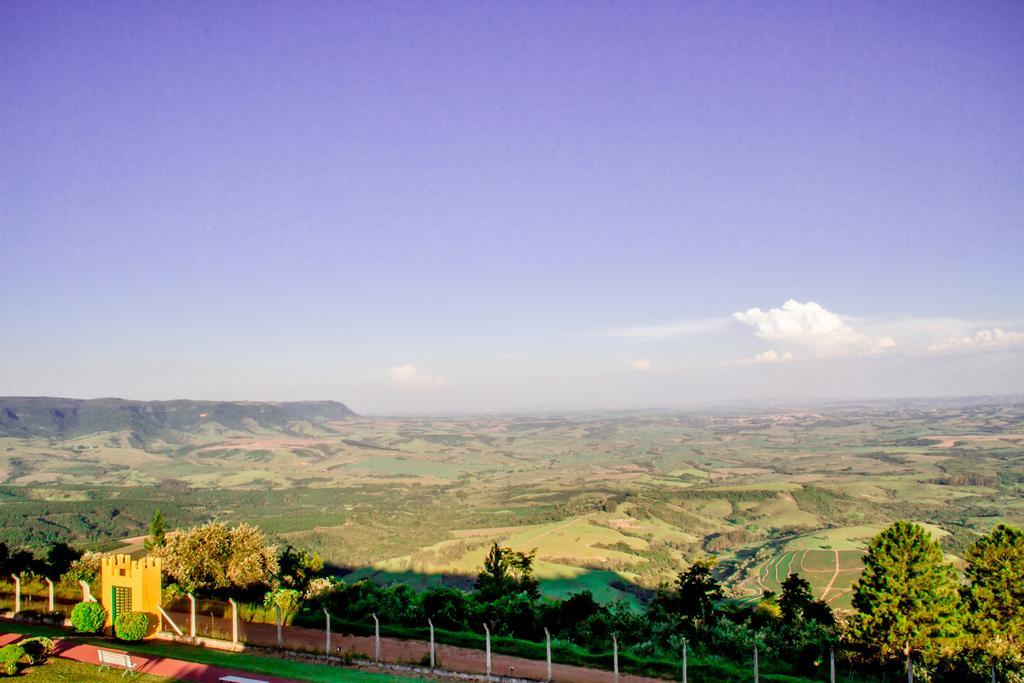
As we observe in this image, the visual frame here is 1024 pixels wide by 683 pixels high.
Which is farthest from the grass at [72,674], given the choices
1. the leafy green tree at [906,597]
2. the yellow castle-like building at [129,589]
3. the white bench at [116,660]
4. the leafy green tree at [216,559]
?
the leafy green tree at [906,597]

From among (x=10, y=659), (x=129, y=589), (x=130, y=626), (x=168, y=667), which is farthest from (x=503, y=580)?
(x=10, y=659)

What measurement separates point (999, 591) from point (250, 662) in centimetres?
2637

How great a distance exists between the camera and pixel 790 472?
14825cm

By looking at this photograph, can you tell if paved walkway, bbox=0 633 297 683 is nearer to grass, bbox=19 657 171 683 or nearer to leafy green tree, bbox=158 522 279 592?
grass, bbox=19 657 171 683

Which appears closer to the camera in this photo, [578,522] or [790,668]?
[790,668]

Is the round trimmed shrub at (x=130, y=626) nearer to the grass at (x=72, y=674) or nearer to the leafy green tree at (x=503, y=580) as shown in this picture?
the grass at (x=72, y=674)

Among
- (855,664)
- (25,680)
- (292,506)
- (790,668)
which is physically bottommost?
(292,506)

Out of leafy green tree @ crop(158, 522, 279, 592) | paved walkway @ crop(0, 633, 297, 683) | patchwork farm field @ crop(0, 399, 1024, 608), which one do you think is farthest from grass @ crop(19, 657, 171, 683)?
patchwork farm field @ crop(0, 399, 1024, 608)

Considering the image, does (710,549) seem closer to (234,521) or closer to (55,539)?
(234,521)

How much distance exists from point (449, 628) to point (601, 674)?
758cm

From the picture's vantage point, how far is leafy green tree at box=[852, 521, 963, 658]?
24.3m

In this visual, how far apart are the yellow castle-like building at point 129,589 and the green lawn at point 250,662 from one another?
827 mm

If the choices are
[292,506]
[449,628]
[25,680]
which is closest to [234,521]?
[292,506]

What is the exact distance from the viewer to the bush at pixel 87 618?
1680 centimetres
